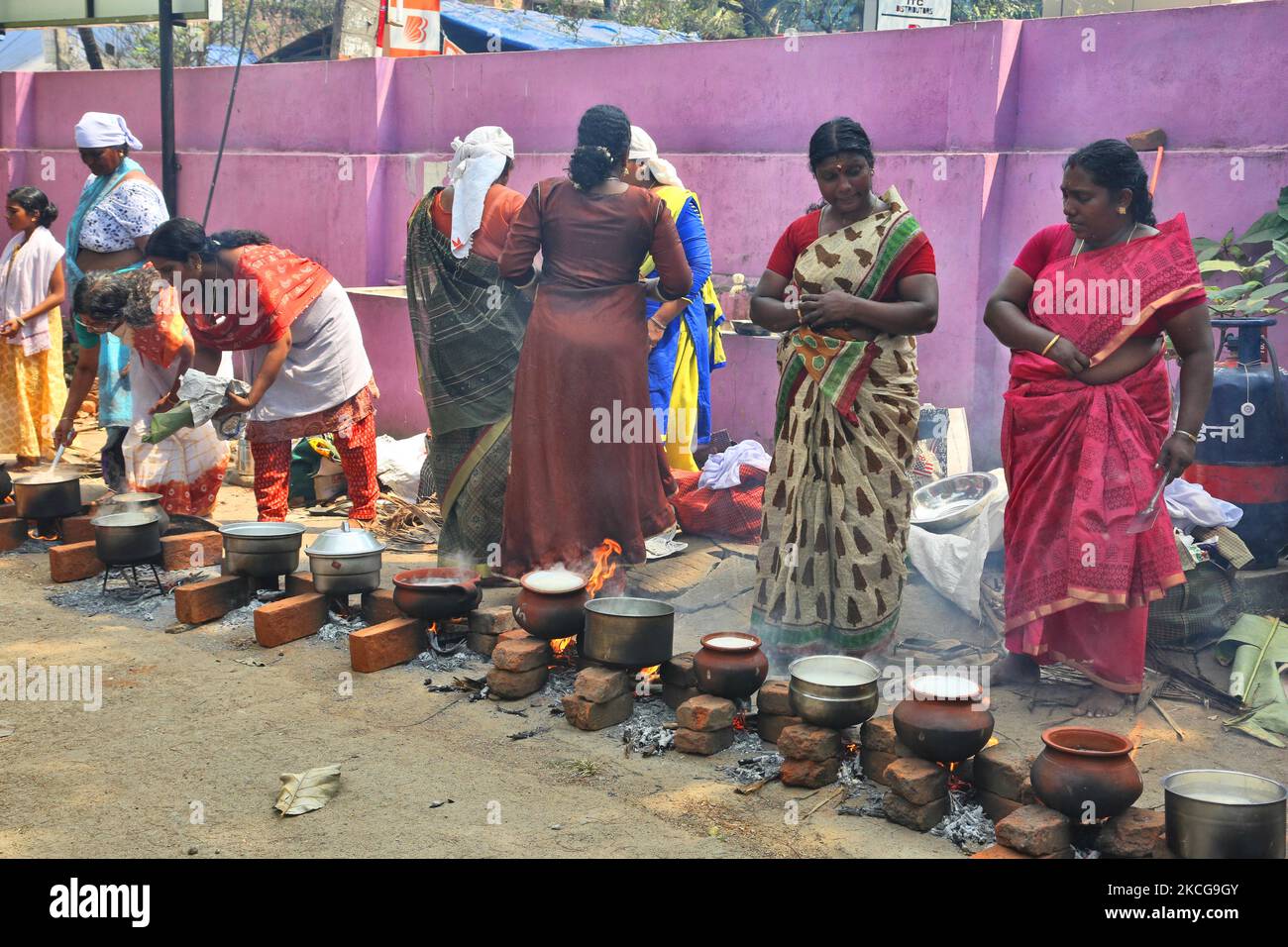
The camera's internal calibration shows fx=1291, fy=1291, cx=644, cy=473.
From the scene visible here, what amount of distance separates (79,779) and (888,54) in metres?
6.13

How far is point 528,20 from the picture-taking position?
16.5 metres

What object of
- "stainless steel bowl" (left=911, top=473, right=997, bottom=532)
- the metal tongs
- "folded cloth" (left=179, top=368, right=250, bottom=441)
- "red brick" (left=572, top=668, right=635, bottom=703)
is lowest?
"red brick" (left=572, top=668, right=635, bottom=703)

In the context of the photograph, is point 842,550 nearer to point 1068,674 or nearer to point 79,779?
point 1068,674

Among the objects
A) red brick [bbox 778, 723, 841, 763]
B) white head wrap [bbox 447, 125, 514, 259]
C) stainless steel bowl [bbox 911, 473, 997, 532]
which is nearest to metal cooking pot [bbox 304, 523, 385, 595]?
white head wrap [bbox 447, 125, 514, 259]

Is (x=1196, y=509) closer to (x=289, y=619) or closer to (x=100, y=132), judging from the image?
(x=289, y=619)

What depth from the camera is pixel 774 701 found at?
4.44m

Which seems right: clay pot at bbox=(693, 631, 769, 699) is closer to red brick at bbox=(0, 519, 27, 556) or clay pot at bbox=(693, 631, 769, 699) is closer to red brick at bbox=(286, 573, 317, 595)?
red brick at bbox=(286, 573, 317, 595)

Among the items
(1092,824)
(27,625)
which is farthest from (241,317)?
(1092,824)

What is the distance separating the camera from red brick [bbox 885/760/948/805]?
3.79 m

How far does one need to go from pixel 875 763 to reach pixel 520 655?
4.80 ft

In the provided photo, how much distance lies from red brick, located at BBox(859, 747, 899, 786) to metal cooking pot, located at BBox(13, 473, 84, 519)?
4785 millimetres

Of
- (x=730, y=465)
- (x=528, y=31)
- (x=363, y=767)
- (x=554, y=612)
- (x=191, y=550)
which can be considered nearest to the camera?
(x=363, y=767)

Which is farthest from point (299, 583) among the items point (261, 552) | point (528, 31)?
point (528, 31)

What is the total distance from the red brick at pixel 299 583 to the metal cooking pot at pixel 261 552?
6cm
